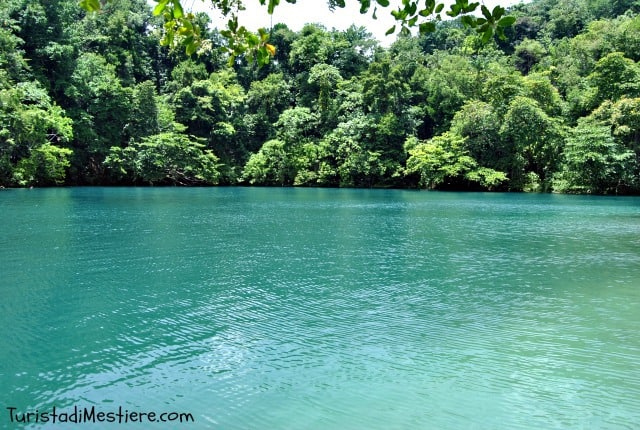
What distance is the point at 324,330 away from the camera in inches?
284

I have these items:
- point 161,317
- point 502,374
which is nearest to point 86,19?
point 161,317

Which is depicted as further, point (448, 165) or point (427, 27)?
point (448, 165)

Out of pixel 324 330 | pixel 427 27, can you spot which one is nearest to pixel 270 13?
pixel 427 27

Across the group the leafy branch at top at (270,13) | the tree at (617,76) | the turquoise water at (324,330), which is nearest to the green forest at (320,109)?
the tree at (617,76)

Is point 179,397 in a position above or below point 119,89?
below

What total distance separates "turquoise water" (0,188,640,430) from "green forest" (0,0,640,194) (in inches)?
1003

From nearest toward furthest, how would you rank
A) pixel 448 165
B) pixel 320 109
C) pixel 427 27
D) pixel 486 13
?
pixel 486 13 < pixel 427 27 < pixel 448 165 < pixel 320 109

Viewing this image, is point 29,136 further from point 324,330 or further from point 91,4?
point 91,4

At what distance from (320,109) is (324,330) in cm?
4793

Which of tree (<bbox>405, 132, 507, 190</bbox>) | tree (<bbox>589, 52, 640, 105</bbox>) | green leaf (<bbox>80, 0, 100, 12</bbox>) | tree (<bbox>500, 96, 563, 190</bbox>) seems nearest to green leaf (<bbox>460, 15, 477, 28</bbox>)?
green leaf (<bbox>80, 0, 100, 12</bbox>)

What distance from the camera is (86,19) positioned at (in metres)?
53.3

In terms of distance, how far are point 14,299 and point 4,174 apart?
33995mm

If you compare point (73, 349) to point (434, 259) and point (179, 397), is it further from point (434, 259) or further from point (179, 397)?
point (434, 259)

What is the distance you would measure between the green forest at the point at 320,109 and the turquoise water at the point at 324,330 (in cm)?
2547
